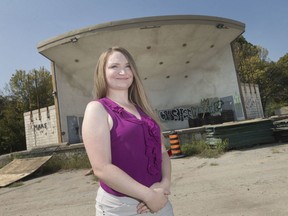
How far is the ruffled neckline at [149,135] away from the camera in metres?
1.48

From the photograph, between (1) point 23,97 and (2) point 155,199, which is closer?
(2) point 155,199

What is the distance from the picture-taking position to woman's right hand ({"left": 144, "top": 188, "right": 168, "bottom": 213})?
4.41 ft

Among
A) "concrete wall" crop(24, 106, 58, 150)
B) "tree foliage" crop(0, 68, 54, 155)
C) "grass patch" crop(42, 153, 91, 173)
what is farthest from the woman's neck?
"tree foliage" crop(0, 68, 54, 155)

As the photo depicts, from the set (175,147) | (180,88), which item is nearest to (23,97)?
(180,88)

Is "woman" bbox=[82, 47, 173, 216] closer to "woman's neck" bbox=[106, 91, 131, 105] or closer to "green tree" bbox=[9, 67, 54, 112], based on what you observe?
"woman's neck" bbox=[106, 91, 131, 105]

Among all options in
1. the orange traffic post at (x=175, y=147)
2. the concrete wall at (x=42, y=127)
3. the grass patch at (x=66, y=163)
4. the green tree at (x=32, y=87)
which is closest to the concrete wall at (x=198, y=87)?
the concrete wall at (x=42, y=127)

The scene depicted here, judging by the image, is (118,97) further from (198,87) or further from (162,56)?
(198,87)

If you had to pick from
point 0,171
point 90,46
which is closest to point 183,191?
point 0,171

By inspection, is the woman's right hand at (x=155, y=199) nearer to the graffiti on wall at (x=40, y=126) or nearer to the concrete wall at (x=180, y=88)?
the concrete wall at (x=180, y=88)

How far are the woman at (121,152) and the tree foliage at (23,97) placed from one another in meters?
32.3

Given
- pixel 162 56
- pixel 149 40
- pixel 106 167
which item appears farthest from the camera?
pixel 162 56

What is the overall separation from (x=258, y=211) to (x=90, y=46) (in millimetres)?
15799

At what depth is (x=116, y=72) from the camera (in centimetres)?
165

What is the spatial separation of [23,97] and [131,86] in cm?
3875
